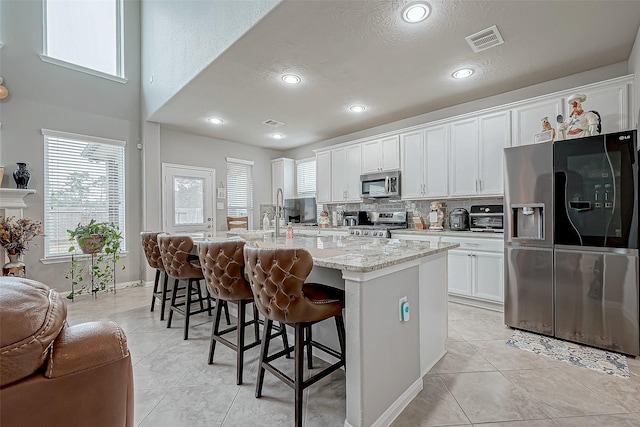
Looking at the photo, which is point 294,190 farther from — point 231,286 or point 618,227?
point 618,227

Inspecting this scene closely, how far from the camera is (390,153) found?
4645 millimetres

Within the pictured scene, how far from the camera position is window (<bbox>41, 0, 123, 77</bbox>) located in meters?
4.16

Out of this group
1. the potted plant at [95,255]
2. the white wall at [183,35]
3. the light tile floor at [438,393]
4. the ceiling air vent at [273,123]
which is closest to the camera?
the light tile floor at [438,393]

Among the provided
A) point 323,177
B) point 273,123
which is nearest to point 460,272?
point 323,177

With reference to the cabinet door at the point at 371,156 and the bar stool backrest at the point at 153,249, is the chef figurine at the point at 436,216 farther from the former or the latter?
the bar stool backrest at the point at 153,249

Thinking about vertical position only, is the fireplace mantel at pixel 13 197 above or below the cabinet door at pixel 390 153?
below

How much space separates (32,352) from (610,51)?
4425mm

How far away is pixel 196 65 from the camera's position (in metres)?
3.25

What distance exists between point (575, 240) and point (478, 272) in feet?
3.62

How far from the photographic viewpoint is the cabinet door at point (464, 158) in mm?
3748

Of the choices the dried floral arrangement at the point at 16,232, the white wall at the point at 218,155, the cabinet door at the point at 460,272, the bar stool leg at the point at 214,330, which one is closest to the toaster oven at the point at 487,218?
the cabinet door at the point at 460,272

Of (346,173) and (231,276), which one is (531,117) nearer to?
(346,173)

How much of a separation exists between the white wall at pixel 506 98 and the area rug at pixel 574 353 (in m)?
2.72

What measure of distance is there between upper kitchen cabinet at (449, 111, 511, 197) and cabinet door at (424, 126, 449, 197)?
0.29ft
